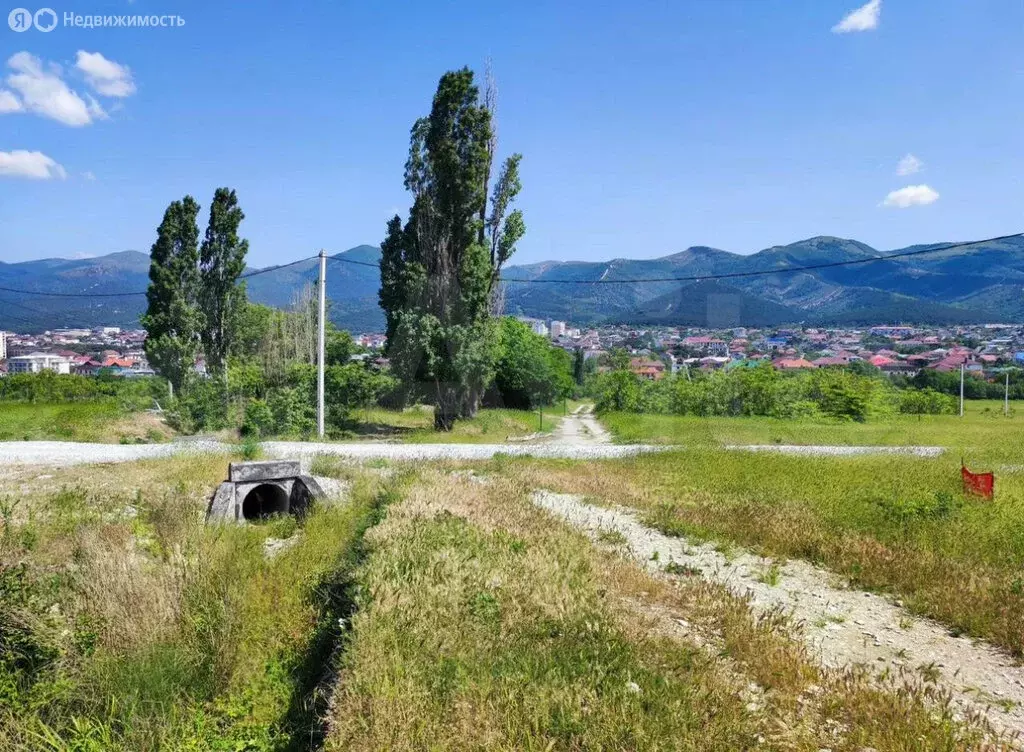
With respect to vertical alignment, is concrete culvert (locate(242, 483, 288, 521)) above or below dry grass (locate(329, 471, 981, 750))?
below

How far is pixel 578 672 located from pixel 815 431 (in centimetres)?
2316

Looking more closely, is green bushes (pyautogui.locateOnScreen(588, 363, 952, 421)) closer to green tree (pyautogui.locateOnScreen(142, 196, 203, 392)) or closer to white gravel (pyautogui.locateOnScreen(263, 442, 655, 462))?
white gravel (pyautogui.locateOnScreen(263, 442, 655, 462))

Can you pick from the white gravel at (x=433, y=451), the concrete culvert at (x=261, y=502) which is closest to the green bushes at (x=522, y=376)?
the white gravel at (x=433, y=451)

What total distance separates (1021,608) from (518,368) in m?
31.9

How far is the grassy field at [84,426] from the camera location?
67.4 feet

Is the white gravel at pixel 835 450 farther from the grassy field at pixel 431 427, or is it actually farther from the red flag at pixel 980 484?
the grassy field at pixel 431 427

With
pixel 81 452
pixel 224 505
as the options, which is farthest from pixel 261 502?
pixel 81 452

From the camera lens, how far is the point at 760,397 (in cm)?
3072

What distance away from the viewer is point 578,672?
14.8ft

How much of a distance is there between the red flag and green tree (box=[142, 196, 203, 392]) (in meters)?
23.8

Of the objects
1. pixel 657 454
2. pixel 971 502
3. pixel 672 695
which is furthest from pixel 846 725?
pixel 657 454

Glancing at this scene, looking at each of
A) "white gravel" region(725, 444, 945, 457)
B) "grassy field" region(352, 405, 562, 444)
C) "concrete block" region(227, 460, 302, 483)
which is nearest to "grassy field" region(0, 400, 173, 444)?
"grassy field" region(352, 405, 562, 444)

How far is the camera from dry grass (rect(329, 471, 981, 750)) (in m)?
3.92

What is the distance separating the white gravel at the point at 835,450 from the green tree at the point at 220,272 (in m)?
19.2
